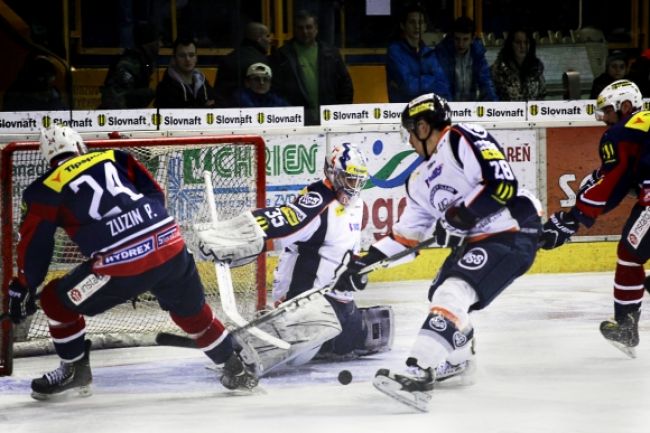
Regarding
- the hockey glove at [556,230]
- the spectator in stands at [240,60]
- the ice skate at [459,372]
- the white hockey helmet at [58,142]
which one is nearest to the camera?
the white hockey helmet at [58,142]

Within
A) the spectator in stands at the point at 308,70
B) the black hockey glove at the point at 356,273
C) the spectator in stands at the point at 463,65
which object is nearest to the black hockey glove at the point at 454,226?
the black hockey glove at the point at 356,273

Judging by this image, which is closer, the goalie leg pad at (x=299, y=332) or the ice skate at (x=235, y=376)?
the ice skate at (x=235, y=376)

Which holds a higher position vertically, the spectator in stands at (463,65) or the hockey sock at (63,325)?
the spectator in stands at (463,65)

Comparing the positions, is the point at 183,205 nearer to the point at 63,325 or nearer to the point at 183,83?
the point at 183,83

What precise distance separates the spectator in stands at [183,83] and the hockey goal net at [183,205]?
1.15 metres

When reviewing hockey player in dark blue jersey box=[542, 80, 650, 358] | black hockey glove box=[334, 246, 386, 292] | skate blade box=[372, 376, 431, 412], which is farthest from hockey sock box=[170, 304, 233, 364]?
hockey player in dark blue jersey box=[542, 80, 650, 358]

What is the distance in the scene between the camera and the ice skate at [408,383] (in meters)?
5.06

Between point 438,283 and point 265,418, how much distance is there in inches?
32.5

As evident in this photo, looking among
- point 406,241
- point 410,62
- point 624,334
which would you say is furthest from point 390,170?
point 406,241

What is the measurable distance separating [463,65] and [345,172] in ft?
9.47

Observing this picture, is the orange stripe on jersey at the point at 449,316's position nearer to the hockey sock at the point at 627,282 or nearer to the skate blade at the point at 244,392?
the skate blade at the point at 244,392

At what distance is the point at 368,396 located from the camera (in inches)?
217

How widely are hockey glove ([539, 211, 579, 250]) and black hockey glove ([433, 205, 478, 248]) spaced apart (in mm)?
704

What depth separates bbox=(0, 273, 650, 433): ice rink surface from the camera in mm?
4996
